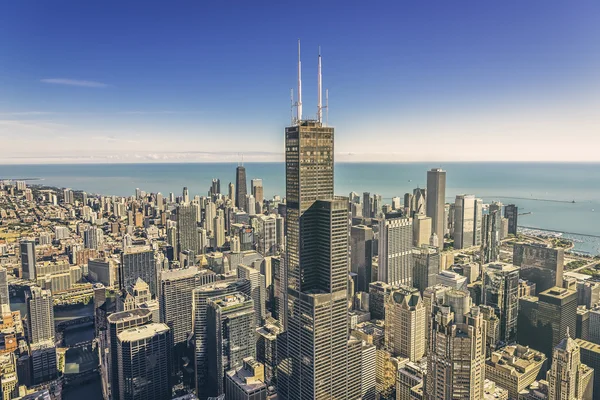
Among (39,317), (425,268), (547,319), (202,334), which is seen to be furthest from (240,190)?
(547,319)

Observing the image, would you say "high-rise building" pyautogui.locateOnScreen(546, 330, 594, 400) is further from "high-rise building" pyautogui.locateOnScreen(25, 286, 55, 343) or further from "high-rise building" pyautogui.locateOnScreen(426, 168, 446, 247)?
"high-rise building" pyautogui.locateOnScreen(25, 286, 55, 343)

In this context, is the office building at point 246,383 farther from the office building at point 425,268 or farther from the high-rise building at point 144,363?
the office building at point 425,268

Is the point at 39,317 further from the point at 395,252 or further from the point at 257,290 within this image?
the point at 395,252

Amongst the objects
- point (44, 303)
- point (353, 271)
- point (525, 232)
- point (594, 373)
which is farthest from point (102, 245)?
point (525, 232)

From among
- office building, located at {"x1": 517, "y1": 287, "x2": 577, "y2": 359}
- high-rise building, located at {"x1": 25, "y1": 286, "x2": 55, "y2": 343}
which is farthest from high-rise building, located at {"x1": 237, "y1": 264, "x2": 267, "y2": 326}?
office building, located at {"x1": 517, "y1": 287, "x2": 577, "y2": 359}

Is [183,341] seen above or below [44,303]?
below

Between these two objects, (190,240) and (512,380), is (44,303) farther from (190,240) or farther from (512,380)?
(512,380)
